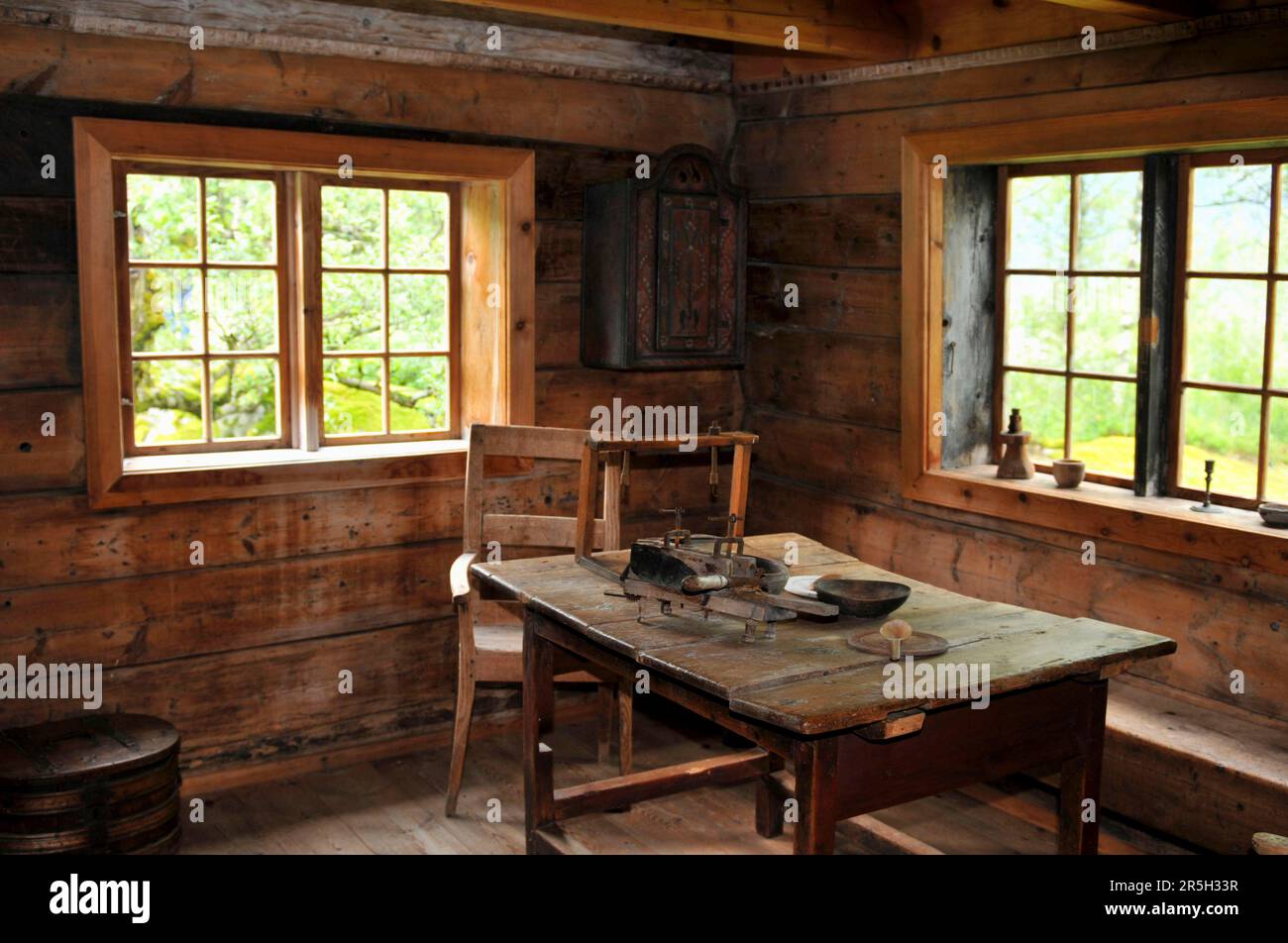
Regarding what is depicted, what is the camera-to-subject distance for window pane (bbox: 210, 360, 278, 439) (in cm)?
461

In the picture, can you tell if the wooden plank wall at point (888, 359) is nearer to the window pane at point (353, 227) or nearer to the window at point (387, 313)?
the window at point (387, 313)

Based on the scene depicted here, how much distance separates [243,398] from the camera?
466 cm

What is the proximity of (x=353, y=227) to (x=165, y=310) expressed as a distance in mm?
729

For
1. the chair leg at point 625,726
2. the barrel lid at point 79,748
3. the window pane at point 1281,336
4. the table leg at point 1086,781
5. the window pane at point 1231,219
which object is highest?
the window pane at point 1231,219

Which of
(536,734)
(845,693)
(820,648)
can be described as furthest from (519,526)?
(845,693)

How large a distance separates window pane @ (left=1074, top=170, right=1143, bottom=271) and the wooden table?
1.38 meters

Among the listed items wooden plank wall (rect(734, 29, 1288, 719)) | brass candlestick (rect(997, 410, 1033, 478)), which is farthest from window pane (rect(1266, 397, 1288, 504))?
brass candlestick (rect(997, 410, 1033, 478))

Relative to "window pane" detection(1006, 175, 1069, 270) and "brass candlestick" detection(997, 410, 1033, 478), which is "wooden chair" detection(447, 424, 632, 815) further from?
"window pane" detection(1006, 175, 1069, 270)

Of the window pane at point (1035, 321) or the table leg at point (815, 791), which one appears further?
the window pane at point (1035, 321)

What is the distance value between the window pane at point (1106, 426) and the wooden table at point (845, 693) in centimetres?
105

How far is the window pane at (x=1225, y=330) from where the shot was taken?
3.95 m

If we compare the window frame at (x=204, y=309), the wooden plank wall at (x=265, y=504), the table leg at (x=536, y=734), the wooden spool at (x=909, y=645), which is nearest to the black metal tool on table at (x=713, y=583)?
the wooden spool at (x=909, y=645)

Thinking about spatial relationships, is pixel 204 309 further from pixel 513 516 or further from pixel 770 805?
pixel 770 805
